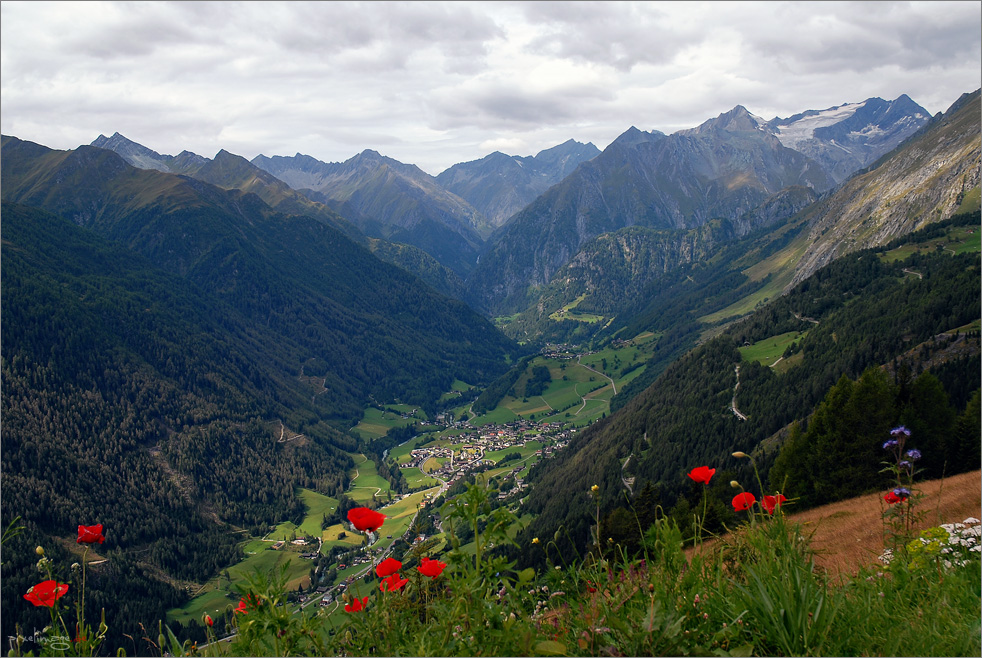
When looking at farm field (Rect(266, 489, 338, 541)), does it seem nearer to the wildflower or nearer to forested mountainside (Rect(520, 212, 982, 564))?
forested mountainside (Rect(520, 212, 982, 564))

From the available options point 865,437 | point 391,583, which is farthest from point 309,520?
point 391,583

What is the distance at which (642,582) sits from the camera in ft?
22.5

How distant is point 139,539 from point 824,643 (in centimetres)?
18923

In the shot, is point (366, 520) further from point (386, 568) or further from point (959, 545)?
point (959, 545)

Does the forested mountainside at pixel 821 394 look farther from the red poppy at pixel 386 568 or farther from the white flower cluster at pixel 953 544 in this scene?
the red poppy at pixel 386 568

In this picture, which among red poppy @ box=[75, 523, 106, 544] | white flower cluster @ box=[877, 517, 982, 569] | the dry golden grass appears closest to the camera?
red poppy @ box=[75, 523, 106, 544]

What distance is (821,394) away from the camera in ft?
321

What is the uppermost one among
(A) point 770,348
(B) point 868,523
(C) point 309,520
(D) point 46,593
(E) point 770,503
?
(E) point 770,503

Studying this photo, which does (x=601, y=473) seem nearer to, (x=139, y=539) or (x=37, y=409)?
(x=139, y=539)

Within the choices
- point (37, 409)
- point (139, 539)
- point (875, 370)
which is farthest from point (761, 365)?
point (37, 409)

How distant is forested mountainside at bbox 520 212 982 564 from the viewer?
120 feet

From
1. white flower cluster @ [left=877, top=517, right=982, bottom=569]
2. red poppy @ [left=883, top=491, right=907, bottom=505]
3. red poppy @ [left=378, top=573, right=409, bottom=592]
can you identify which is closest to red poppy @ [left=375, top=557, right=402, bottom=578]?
red poppy @ [left=378, top=573, right=409, bottom=592]

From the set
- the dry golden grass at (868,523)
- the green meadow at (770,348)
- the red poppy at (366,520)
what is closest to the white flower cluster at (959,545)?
the dry golden grass at (868,523)

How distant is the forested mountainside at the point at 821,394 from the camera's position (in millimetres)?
36719
